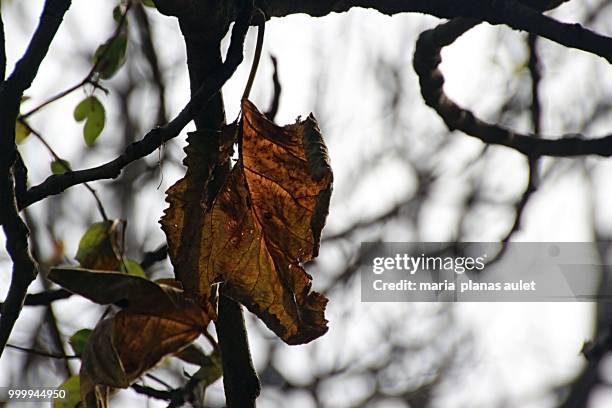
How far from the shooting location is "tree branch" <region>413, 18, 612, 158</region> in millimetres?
1369

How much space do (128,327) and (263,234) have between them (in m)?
0.29

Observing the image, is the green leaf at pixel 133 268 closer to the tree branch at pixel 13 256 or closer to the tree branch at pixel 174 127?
the tree branch at pixel 13 256

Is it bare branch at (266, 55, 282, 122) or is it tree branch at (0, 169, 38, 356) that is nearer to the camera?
tree branch at (0, 169, 38, 356)

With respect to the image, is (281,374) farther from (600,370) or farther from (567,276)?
(567,276)

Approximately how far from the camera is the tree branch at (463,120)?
4.49 ft

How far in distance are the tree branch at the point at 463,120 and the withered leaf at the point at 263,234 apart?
16.6 inches

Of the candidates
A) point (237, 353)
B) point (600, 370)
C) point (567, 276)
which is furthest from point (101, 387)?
point (600, 370)

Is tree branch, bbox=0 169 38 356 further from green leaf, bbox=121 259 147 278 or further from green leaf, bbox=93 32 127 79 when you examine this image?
green leaf, bbox=93 32 127 79

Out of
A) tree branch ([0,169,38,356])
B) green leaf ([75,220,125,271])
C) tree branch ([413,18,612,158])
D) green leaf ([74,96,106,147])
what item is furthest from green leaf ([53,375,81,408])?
tree branch ([413,18,612,158])

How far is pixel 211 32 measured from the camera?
93cm

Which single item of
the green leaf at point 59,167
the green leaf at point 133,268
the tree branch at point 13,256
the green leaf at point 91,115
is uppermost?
the green leaf at point 91,115

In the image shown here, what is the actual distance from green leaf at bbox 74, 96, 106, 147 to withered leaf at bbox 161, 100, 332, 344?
634 millimetres

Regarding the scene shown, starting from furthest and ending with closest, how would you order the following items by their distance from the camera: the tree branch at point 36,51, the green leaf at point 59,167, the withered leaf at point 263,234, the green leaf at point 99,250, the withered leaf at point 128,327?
1. the green leaf at point 59,167
2. the green leaf at point 99,250
3. the withered leaf at point 128,327
4. the withered leaf at point 263,234
5. the tree branch at point 36,51

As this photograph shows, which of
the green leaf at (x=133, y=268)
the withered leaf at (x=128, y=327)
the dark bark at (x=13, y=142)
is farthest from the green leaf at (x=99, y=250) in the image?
the dark bark at (x=13, y=142)
